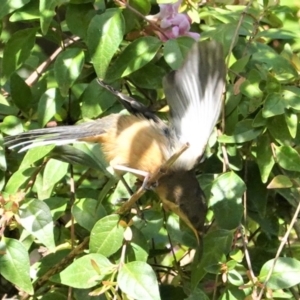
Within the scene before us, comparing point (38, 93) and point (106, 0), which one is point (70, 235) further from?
point (106, 0)

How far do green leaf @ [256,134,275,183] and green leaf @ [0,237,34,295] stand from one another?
516mm

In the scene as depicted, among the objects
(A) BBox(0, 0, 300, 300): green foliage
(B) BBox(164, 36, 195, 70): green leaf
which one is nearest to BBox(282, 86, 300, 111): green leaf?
(A) BBox(0, 0, 300, 300): green foliage

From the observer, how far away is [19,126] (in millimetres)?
1836

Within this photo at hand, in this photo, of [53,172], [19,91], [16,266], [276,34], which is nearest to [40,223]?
[16,266]

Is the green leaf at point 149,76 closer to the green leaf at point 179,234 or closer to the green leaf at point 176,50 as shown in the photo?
the green leaf at point 176,50

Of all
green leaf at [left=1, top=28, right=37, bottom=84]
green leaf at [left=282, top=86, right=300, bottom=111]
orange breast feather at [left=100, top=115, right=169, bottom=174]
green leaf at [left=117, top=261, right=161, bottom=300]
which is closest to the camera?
green leaf at [left=117, top=261, right=161, bottom=300]

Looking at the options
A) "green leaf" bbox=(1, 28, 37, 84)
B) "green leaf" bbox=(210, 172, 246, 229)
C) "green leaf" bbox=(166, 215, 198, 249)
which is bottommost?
"green leaf" bbox=(166, 215, 198, 249)

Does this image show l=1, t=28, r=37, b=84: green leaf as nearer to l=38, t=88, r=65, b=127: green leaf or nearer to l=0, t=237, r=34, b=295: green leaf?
l=38, t=88, r=65, b=127: green leaf

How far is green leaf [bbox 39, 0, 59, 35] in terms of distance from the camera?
5.46 ft

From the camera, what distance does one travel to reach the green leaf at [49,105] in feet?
5.87

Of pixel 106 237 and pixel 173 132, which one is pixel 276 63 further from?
pixel 106 237

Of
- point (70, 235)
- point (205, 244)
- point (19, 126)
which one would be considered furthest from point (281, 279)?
point (19, 126)

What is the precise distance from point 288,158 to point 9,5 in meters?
0.69

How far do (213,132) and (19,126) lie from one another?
Result: 45 centimetres
